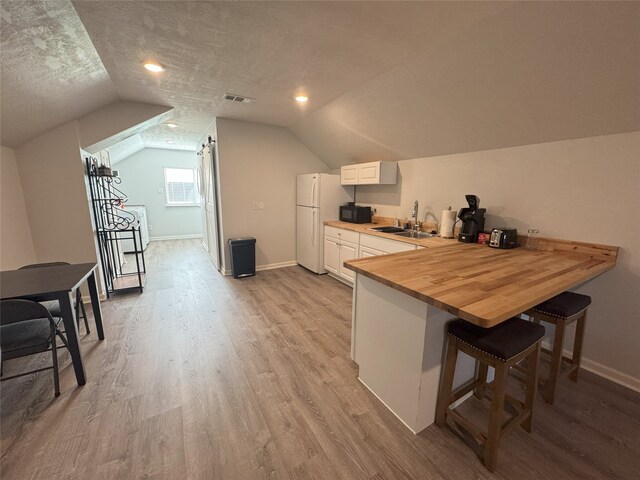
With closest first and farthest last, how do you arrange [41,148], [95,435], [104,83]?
[95,435]
[104,83]
[41,148]

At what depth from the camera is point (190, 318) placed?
115 inches

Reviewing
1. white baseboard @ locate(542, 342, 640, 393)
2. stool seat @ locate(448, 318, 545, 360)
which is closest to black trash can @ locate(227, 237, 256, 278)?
stool seat @ locate(448, 318, 545, 360)

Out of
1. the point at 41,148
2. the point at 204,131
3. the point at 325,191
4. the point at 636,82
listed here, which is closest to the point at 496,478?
the point at 636,82

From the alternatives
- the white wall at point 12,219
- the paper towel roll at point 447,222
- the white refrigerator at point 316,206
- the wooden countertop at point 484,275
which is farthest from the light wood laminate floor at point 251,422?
the white refrigerator at point 316,206

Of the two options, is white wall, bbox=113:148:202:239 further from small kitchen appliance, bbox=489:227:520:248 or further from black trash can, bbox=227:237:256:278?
small kitchen appliance, bbox=489:227:520:248

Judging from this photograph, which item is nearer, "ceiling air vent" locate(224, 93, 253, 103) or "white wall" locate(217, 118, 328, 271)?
"ceiling air vent" locate(224, 93, 253, 103)

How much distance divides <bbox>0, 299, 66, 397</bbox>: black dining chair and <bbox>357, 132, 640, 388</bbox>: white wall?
3.73 meters

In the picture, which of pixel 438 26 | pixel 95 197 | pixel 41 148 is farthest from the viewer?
pixel 95 197

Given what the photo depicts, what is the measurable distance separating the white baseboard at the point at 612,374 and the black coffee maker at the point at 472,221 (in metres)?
1.30

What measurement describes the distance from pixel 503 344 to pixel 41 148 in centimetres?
455

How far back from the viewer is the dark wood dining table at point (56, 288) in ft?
5.64

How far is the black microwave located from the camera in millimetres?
4121

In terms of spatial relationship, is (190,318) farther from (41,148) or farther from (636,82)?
(636,82)

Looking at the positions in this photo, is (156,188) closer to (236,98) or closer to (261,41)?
(236,98)
